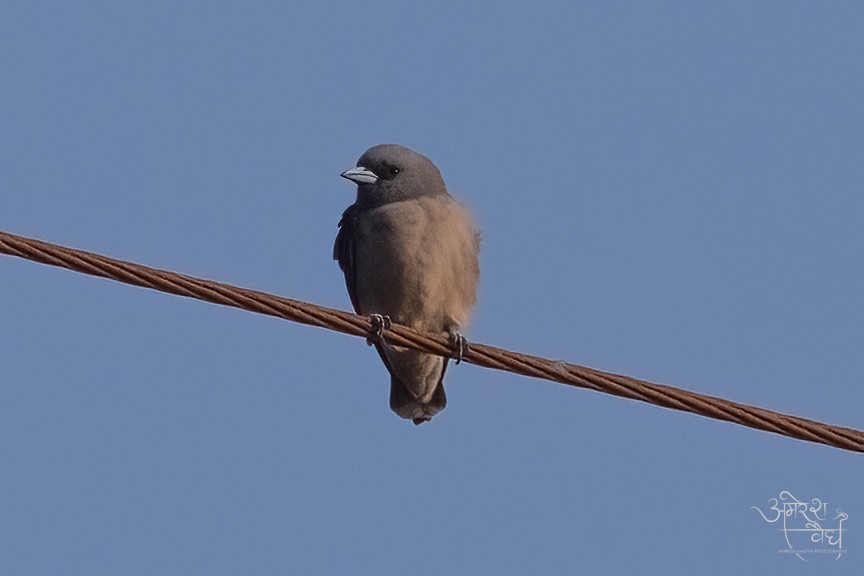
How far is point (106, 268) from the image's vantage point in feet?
16.5

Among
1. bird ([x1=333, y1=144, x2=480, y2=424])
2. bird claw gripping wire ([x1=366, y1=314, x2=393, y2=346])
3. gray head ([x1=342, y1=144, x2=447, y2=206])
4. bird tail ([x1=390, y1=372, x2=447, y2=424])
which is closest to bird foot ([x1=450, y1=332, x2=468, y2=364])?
bird claw gripping wire ([x1=366, y1=314, x2=393, y2=346])

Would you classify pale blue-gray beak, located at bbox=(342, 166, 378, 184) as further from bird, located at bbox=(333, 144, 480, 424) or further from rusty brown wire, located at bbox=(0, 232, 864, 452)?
rusty brown wire, located at bbox=(0, 232, 864, 452)

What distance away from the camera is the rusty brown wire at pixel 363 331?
498cm

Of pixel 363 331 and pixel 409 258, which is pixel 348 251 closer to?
pixel 409 258

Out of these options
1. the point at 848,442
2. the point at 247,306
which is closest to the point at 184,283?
the point at 247,306

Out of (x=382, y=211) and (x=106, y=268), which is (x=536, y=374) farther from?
(x=382, y=211)

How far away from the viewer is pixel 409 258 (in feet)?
25.9

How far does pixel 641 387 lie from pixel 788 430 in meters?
0.54

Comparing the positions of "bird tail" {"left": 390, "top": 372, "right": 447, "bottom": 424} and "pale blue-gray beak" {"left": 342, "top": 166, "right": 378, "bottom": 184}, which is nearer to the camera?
"pale blue-gray beak" {"left": 342, "top": 166, "right": 378, "bottom": 184}

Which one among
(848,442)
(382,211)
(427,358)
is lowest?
(848,442)

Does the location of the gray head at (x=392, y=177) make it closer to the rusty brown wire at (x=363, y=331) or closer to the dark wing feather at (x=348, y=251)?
the dark wing feather at (x=348, y=251)

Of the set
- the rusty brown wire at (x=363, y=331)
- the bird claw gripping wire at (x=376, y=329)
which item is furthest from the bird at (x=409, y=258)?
the rusty brown wire at (x=363, y=331)

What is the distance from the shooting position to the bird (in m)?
7.91

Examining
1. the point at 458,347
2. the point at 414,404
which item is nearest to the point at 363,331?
the point at 458,347
